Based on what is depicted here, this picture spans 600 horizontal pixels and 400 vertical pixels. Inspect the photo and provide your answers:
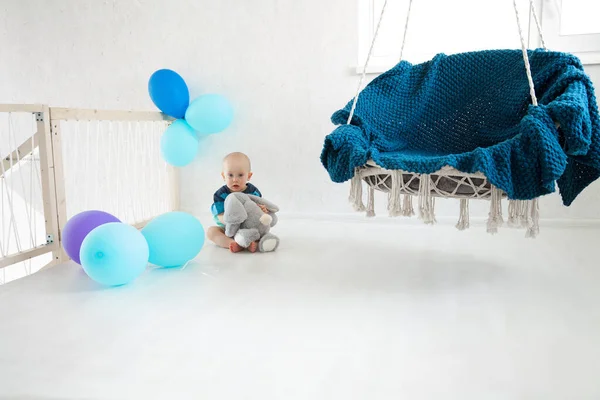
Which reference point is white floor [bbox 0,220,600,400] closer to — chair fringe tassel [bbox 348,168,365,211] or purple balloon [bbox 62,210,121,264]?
purple balloon [bbox 62,210,121,264]

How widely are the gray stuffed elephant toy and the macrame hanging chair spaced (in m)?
0.45

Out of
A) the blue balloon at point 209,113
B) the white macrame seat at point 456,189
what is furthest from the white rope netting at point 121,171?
the white macrame seat at point 456,189

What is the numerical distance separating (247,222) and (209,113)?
2.52 ft

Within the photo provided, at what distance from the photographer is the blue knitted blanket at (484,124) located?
5.41 ft

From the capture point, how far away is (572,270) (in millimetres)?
2039

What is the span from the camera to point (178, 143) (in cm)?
287

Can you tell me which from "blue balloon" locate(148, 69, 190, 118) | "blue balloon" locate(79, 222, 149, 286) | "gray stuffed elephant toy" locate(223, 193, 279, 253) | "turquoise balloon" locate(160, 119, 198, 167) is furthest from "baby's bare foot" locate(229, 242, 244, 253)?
"blue balloon" locate(148, 69, 190, 118)

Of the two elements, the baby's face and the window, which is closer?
the baby's face

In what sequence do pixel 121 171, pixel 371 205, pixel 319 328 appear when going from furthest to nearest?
1. pixel 121 171
2. pixel 371 205
3. pixel 319 328

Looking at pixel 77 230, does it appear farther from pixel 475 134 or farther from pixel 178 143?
pixel 475 134

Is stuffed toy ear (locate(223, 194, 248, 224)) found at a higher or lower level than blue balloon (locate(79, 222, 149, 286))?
higher

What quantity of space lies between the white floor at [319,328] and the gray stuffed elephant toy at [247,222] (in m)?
0.07

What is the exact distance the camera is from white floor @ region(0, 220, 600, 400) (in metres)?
1.20

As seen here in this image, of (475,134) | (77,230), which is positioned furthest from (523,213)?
(77,230)
